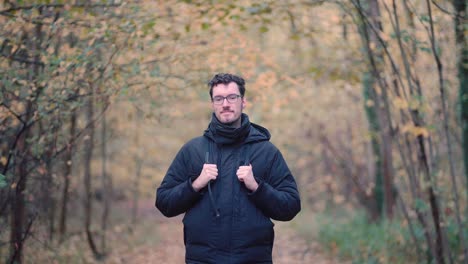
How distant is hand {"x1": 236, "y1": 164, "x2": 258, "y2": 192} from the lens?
3096mm

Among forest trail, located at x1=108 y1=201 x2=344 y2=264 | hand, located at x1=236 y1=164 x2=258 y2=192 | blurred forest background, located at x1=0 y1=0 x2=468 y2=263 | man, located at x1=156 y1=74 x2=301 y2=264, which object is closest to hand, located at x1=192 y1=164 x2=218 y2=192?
man, located at x1=156 y1=74 x2=301 y2=264

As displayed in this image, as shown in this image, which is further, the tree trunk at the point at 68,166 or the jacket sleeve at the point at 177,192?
the tree trunk at the point at 68,166

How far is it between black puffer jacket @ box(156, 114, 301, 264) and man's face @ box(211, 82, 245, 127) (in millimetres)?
60

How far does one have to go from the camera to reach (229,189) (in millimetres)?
3223

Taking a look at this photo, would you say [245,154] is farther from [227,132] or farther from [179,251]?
[179,251]

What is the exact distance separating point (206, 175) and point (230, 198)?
0.22 meters

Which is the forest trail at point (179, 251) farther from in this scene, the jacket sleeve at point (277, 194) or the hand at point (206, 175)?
the hand at point (206, 175)

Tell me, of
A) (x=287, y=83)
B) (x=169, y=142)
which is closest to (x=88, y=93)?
(x=287, y=83)

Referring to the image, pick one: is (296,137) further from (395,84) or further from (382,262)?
(395,84)

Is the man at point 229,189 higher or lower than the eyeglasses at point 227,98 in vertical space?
lower

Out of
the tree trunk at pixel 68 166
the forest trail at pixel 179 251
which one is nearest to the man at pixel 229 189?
the tree trunk at pixel 68 166

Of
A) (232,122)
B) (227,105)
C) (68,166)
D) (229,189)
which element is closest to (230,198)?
(229,189)

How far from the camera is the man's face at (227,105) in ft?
10.8

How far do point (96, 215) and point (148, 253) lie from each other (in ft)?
22.6
